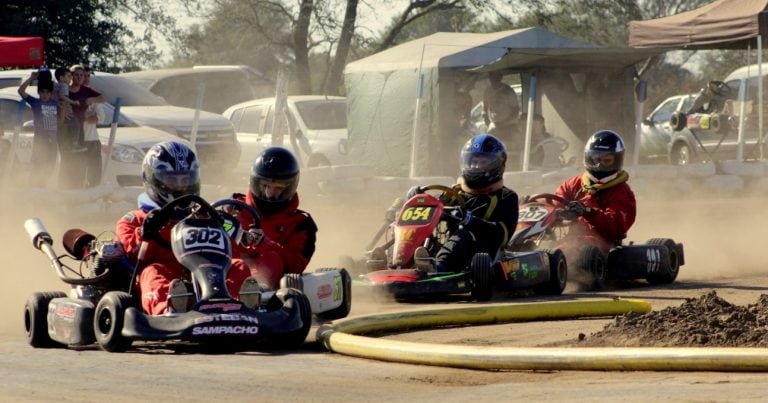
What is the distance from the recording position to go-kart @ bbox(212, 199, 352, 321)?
9.14 meters

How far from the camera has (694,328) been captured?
7.67m

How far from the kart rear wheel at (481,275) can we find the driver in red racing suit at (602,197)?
1.57 metres

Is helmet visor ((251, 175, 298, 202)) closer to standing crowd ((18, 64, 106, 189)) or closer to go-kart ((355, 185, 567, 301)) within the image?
go-kart ((355, 185, 567, 301))

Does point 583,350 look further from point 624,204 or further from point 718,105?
point 718,105

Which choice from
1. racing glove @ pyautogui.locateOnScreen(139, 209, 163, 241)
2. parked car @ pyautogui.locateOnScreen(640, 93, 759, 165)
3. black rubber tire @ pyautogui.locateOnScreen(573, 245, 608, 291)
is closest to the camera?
racing glove @ pyautogui.locateOnScreen(139, 209, 163, 241)

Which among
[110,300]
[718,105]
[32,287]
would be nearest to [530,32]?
[718,105]

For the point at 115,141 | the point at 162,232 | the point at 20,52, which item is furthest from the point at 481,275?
the point at 20,52

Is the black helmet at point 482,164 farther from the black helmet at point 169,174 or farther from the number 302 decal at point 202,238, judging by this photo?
the number 302 decal at point 202,238

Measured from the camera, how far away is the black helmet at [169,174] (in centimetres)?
877

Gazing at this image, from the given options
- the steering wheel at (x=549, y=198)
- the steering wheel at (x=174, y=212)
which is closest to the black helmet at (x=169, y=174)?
the steering wheel at (x=174, y=212)

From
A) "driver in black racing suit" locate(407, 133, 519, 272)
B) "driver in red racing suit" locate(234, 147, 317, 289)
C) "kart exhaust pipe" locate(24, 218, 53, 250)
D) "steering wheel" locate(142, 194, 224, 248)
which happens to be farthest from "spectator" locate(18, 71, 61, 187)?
"steering wheel" locate(142, 194, 224, 248)

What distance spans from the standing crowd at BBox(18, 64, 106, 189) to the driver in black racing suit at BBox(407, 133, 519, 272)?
6.91 m

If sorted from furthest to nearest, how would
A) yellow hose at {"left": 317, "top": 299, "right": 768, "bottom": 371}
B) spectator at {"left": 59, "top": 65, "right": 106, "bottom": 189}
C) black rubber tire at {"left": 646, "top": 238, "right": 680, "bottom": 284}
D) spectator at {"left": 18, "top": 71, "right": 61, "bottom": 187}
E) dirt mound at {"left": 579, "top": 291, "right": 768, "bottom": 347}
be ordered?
1. spectator at {"left": 59, "top": 65, "right": 106, "bottom": 189}
2. spectator at {"left": 18, "top": 71, "right": 61, "bottom": 187}
3. black rubber tire at {"left": 646, "top": 238, "right": 680, "bottom": 284}
4. dirt mound at {"left": 579, "top": 291, "right": 768, "bottom": 347}
5. yellow hose at {"left": 317, "top": 299, "right": 768, "bottom": 371}

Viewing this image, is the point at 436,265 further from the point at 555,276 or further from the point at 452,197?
the point at 555,276
